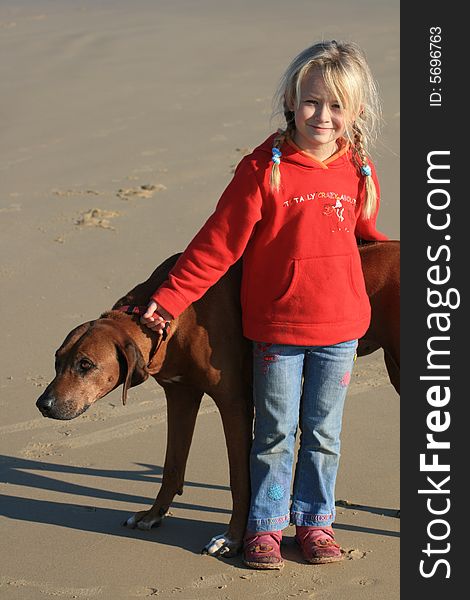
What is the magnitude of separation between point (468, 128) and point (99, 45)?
35.5ft

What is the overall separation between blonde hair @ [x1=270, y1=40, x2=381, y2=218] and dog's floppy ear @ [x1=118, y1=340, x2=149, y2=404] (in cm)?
77

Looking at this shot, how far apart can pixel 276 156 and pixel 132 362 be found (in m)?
0.91

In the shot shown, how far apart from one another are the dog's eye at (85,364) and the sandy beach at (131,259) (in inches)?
33.1

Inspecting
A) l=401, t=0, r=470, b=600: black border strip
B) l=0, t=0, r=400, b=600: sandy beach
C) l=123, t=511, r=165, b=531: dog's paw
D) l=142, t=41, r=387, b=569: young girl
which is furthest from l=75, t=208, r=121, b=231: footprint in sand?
l=142, t=41, r=387, b=569: young girl

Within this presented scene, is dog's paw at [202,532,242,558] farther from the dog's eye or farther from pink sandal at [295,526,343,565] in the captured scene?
the dog's eye

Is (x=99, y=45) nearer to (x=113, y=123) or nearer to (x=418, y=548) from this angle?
(x=113, y=123)

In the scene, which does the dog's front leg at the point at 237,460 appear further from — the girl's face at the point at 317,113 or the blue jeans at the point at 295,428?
the girl's face at the point at 317,113

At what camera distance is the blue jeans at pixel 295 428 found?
425 centimetres

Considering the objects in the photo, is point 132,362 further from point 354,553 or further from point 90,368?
point 354,553

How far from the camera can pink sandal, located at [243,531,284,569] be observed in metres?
4.32

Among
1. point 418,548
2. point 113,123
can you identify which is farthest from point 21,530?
point 113,123

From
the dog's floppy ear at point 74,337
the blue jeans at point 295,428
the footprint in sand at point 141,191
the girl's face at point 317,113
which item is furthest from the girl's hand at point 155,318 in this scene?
the footprint in sand at point 141,191

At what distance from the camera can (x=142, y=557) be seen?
4473mm

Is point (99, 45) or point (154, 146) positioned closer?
point (154, 146)
